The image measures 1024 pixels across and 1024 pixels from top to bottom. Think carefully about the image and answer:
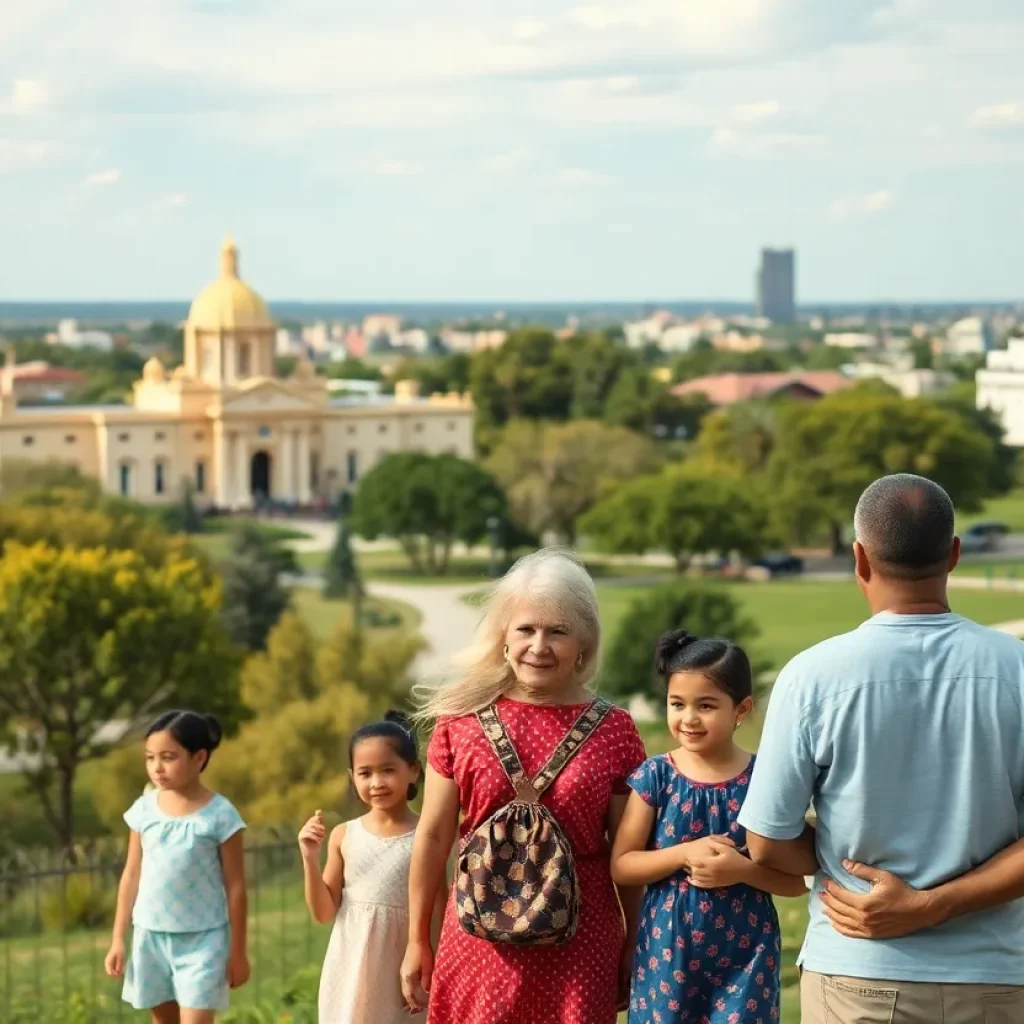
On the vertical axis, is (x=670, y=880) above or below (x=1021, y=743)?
below

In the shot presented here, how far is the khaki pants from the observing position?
3.38 meters

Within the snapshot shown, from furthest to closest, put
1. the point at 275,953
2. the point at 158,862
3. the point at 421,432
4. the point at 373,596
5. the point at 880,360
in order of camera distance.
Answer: the point at 880,360, the point at 421,432, the point at 373,596, the point at 275,953, the point at 158,862

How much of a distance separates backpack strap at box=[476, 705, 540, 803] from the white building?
87.6 m

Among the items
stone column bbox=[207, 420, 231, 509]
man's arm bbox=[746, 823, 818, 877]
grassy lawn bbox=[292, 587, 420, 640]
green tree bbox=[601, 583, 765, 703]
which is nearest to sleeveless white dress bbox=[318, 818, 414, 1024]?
man's arm bbox=[746, 823, 818, 877]

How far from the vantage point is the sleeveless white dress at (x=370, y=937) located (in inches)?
176

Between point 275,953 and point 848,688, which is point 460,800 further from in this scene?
point 275,953

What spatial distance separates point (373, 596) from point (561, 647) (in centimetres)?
4177

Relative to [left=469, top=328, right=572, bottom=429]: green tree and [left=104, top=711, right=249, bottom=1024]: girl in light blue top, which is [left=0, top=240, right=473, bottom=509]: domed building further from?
[left=104, top=711, right=249, bottom=1024]: girl in light blue top

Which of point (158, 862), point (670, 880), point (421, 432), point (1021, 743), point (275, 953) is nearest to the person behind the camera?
point (1021, 743)

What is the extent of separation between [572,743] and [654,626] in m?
26.3

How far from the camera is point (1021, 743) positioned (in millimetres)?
3387

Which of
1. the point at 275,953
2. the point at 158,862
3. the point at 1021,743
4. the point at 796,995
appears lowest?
the point at 275,953

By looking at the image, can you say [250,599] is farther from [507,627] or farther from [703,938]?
[703,938]

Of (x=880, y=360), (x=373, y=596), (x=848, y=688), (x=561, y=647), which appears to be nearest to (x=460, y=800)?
(x=561, y=647)
